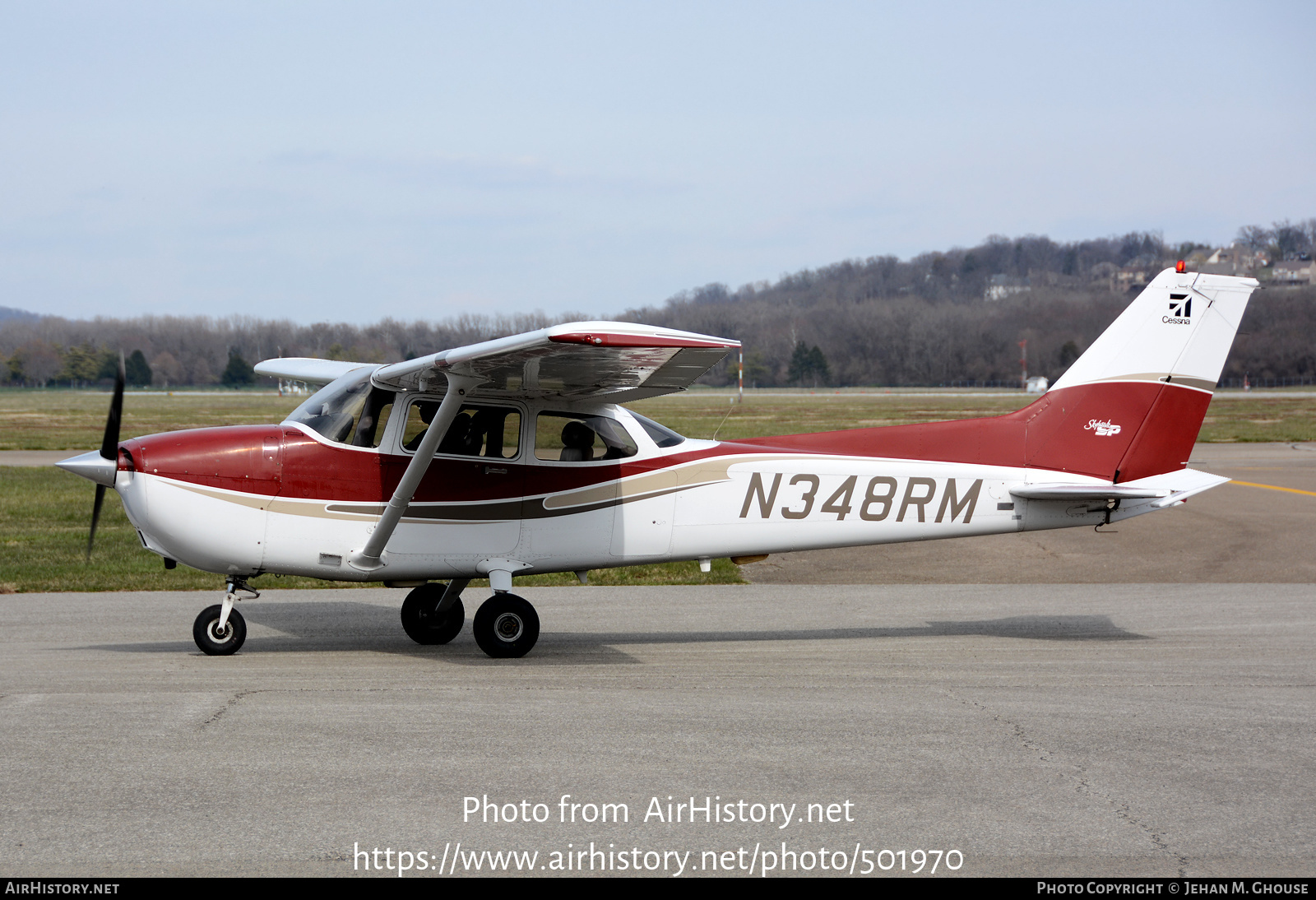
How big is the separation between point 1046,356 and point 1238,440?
44.8 m

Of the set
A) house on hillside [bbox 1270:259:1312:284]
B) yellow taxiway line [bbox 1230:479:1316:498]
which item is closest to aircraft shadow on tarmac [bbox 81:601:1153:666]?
yellow taxiway line [bbox 1230:479:1316:498]

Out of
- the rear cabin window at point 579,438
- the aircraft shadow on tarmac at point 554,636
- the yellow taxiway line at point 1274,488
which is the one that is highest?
the rear cabin window at point 579,438

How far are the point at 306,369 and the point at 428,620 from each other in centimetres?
310

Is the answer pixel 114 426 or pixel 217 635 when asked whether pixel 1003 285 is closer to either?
pixel 217 635

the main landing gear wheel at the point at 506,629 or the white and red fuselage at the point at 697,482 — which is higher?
the white and red fuselage at the point at 697,482

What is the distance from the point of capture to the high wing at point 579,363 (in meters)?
6.39

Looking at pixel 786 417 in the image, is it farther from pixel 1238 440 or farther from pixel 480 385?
pixel 480 385

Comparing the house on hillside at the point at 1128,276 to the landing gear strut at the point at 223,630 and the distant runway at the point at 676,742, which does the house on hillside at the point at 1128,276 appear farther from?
the landing gear strut at the point at 223,630

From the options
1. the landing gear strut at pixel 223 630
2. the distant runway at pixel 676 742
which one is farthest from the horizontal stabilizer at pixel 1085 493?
the landing gear strut at pixel 223 630

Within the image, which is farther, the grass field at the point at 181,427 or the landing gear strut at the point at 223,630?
the grass field at the point at 181,427

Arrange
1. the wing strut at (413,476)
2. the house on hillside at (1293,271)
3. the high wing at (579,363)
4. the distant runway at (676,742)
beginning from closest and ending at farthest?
the distant runway at (676,742), the high wing at (579,363), the wing strut at (413,476), the house on hillside at (1293,271)

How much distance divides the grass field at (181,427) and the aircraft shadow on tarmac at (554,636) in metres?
1.89

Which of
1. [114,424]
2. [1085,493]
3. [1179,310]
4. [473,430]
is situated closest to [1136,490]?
[1085,493]

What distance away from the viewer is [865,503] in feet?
28.8
